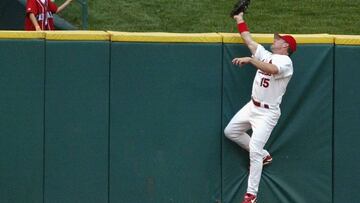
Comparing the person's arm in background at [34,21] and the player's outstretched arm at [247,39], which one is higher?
the person's arm in background at [34,21]

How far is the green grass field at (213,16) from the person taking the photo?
43.0 feet

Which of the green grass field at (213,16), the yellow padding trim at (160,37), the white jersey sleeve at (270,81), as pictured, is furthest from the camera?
the green grass field at (213,16)

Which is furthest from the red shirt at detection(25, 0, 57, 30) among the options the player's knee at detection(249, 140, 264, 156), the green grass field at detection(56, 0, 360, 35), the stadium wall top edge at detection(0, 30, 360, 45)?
the player's knee at detection(249, 140, 264, 156)

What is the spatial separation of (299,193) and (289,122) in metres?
0.81

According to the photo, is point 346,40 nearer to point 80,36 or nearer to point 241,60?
point 241,60

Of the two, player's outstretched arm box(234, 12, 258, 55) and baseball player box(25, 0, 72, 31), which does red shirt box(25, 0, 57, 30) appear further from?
player's outstretched arm box(234, 12, 258, 55)

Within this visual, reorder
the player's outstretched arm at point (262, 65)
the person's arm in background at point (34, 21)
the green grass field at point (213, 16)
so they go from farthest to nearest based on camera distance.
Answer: the green grass field at point (213, 16)
the person's arm in background at point (34, 21)
the player's outstretched arm at point (262, 65)

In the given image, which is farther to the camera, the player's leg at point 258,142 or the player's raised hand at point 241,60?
the player's leg at point 258,142

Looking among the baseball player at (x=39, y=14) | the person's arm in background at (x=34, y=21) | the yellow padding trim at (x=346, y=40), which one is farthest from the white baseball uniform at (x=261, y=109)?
the baseball player at (x=39, y=14)

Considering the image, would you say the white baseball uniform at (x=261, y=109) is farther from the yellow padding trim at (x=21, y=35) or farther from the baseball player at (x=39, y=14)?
the baseball player at (x=39, y=14)

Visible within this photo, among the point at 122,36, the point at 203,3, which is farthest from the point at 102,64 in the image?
the point at 203,3

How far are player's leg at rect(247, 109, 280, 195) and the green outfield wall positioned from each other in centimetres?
33

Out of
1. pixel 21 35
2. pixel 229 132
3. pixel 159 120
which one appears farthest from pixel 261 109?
pixel 21 35

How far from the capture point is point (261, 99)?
8867mm
